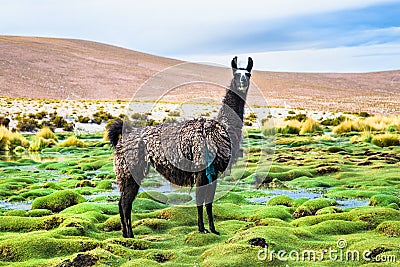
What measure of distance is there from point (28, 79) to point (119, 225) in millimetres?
95736

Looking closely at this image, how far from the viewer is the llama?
8.45 metres

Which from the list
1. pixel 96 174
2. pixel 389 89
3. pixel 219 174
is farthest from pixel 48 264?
pixel 389 89

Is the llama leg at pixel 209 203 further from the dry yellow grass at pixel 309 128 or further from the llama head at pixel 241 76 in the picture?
the dry yellow grass at pixel 309 128

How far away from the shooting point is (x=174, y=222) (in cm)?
942

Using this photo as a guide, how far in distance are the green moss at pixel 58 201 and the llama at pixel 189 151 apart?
2.87 metres

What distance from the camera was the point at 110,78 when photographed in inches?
4503

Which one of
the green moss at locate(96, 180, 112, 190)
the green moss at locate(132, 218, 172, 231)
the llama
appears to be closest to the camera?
the llama

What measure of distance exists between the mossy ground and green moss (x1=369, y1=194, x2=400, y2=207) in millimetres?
31

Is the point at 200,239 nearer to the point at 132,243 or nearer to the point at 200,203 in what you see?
the point at 200,203

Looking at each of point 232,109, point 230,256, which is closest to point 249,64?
point 232,109

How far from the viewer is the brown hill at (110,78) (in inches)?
3602

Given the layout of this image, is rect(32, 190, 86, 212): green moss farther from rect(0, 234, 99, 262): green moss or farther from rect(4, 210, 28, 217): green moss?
rect(0, 234, 99, 262): green moss

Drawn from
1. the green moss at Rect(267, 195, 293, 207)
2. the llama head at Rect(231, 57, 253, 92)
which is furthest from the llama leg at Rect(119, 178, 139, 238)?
the green moss at Rect(267, 195, 293, 207)

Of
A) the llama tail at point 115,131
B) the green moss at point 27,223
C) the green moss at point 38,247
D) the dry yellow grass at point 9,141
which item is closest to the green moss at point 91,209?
the green moss at point 27,223
